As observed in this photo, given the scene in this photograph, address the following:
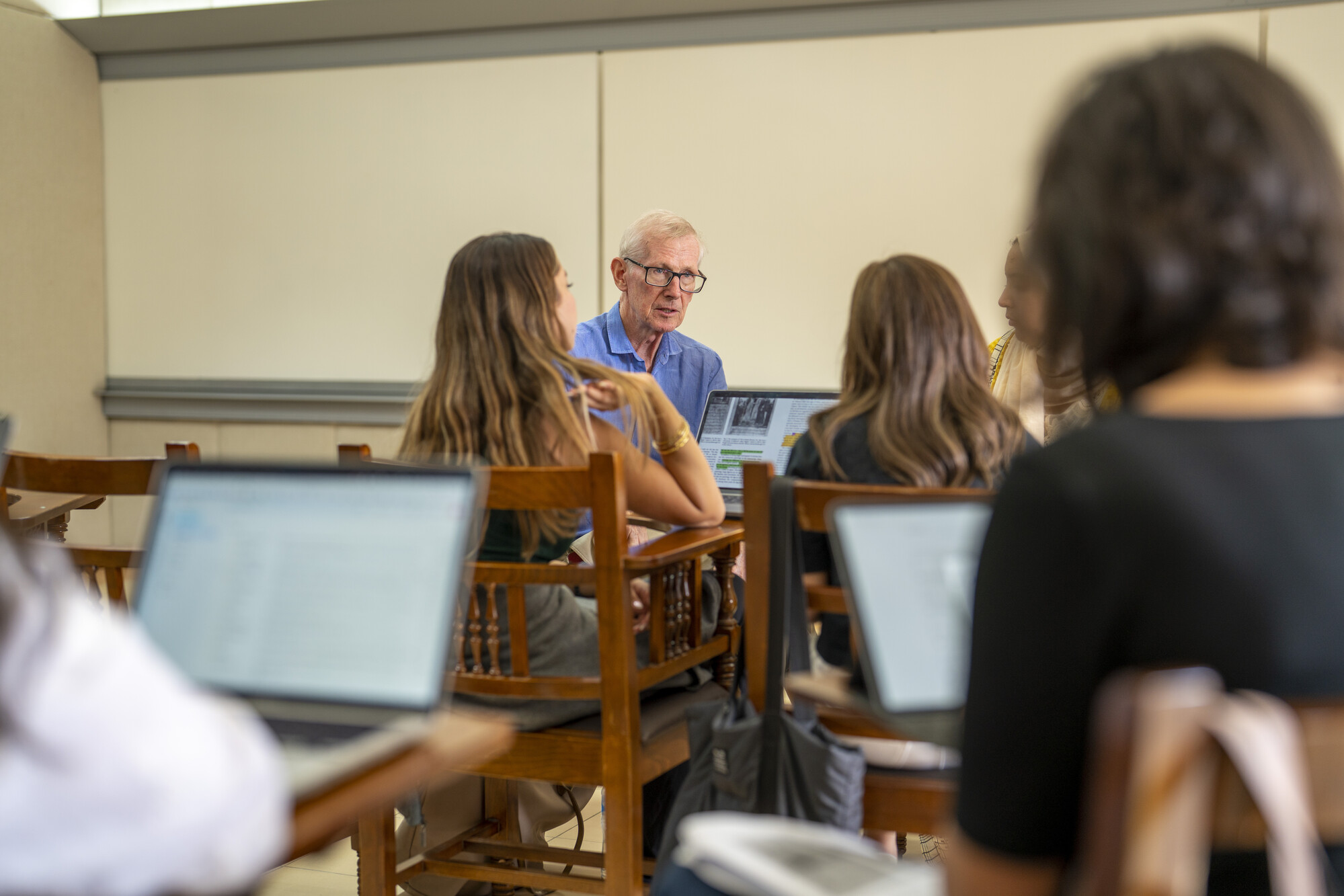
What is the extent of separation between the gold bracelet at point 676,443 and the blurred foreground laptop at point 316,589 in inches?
35.2

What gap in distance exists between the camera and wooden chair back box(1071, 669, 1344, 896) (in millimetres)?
521

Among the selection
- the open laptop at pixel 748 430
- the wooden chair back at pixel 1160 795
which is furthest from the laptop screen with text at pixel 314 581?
the open laptop at pixel 748 430

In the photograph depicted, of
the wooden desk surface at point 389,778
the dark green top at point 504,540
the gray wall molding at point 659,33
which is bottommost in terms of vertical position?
the wooden desk surface at point 389,778

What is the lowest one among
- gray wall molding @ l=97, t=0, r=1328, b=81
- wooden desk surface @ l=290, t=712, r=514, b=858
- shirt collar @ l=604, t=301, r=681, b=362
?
wooden desk surface @ l=290, t=712, r=514, b=858

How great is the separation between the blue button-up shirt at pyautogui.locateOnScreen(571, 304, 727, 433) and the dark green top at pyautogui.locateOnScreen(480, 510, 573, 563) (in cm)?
138

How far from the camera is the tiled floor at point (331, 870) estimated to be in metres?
2.14

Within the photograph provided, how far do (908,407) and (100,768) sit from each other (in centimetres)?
123

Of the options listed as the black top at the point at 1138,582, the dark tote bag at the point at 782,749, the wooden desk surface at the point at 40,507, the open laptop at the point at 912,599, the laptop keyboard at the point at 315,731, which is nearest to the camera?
the black top at the point at 1138,582

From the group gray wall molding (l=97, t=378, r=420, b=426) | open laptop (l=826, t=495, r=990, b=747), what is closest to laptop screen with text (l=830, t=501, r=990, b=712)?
open laptop (l=826, t=495, r=990, b=747)

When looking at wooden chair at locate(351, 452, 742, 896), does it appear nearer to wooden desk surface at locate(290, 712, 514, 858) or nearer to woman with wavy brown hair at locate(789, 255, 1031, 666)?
woman with wavy brown hair at locate(789, 255, 1031, 666)

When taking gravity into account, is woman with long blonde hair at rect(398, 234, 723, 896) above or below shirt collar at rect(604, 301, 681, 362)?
below

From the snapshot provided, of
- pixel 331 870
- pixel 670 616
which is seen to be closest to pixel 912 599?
pixel 670 616

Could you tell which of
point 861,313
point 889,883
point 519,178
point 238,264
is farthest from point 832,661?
point 238,264

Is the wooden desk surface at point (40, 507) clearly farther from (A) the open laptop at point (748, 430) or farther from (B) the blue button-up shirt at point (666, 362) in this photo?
(B) the blue button-up shirt at point (666, 362)
